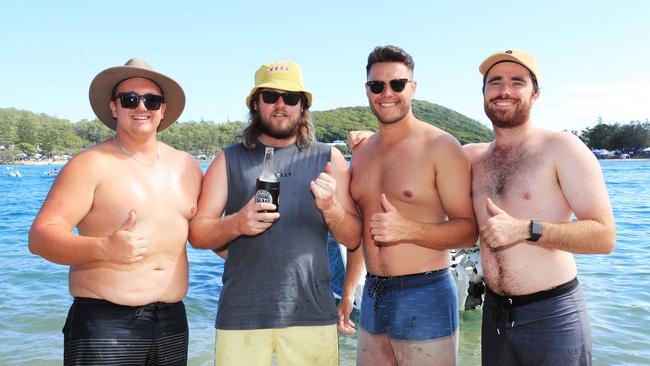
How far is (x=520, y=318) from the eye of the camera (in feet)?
10.5

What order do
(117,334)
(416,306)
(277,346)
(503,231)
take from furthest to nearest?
(416,306) → (277,346) → (117,334) → (503,231)

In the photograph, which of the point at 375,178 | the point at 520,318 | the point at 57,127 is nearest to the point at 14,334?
the point at 375,178

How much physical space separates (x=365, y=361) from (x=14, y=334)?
7201 mm

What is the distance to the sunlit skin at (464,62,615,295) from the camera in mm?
2961

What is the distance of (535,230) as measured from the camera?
2.92m

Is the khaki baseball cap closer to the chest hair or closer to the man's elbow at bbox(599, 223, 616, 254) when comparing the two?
the chest hair

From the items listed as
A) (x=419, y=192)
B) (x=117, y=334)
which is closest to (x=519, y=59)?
(x=419, y=192)

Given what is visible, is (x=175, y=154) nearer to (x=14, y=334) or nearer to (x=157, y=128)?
(x=157, y=128)

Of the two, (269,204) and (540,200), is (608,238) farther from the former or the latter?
(269,204)

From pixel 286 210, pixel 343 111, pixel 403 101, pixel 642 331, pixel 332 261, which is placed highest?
pixel 343 111

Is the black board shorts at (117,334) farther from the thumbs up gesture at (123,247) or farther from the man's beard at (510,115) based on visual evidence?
the man's beard at (510,115)

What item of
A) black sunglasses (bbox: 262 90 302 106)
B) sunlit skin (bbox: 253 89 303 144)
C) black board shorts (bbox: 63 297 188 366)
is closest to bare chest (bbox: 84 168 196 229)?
black board shorts (bbox: 63 297 188 366)

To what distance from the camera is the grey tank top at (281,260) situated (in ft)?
10.7

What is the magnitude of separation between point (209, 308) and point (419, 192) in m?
7.55
